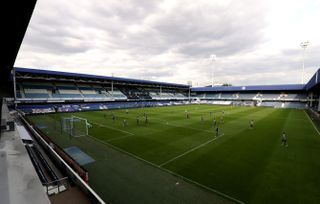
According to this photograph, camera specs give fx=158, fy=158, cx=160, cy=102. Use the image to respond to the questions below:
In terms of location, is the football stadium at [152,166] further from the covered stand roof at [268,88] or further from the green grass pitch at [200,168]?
the covered stand roof at [268,88]

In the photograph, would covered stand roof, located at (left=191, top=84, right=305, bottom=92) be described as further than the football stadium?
Yes

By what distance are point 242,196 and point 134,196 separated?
5497mm

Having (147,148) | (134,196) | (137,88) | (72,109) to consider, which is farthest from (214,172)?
(137,88)

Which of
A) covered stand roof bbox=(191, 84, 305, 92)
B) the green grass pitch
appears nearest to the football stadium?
the green grass pitch

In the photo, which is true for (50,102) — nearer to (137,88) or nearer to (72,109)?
(72,109)

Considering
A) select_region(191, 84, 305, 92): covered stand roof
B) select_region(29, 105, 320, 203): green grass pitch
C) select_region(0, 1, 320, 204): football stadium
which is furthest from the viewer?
select_region(191, 84, 305, 92): covered stand roof

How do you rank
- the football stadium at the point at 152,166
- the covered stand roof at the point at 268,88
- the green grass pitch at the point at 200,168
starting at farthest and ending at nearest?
the covered stand roof at the point at 268,88 → the green grass pitch at the point at 200,168 → the football stadium at the point at 152,166

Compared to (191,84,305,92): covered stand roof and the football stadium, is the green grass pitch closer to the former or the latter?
the football stadium

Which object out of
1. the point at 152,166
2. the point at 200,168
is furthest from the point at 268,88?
the point at 152,166

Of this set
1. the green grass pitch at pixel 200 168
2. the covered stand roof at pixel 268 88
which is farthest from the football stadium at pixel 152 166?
the covered stand roof at pixel 268 88

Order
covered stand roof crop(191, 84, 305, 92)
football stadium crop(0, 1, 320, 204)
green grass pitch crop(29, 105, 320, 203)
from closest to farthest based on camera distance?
1. football stadium crop(0, 1, 320, 204)
2. green grass pitch crop(29, 105, 320, 203)
3. covered stand roof crop(191, 84, 305, 92)

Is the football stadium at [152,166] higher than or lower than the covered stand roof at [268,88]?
lower

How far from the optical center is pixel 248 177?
32.4 ft

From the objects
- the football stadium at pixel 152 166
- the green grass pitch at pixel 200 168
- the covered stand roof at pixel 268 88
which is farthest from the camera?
the covered stand roof at pixel 268 88
